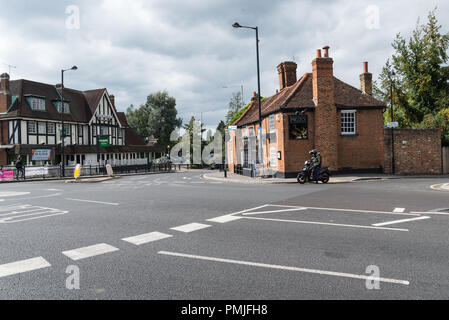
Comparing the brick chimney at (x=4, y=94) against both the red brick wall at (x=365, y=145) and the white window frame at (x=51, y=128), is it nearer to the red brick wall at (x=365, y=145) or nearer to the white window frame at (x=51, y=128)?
the white window frame at (x=51, y=128)

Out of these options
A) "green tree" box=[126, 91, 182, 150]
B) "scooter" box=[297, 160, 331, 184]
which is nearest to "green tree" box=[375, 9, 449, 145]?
"scooter" box=[297, 160, 331, 184]

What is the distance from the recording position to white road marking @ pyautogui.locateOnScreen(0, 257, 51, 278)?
4457mm

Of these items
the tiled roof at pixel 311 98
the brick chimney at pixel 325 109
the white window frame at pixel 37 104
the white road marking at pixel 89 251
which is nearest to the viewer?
the white road marking at pixel 89 251

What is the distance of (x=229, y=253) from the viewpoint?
203 inches

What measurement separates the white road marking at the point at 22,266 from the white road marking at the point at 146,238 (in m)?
1.52

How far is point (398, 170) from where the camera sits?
932 inches

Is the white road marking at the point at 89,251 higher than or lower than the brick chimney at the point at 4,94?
lower

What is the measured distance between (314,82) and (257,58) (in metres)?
4.56

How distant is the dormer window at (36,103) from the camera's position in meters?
35.2

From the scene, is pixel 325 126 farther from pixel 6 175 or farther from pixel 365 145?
pixel 6 175

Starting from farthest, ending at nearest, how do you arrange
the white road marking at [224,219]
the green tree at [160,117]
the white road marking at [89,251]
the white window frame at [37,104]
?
the green tree at [160,117] < the white window frame at [37,104] < the white road marking at [224,219] < the white road marking at [89,251]

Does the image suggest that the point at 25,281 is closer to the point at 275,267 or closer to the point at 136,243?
the point at 136,243

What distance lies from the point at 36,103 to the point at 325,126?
106 ft

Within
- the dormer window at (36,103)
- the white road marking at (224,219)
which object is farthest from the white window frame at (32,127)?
the white road marking at (224,219)
